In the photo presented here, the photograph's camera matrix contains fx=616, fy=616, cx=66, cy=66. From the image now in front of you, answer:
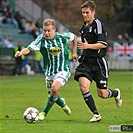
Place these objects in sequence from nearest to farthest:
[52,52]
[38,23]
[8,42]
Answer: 1. [52,52]
2. [8,42]
3. [38,23]

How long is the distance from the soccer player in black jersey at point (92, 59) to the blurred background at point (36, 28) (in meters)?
23.6

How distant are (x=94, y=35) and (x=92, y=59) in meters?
0.49

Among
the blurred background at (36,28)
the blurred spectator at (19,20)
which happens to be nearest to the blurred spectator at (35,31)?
the blurred background at (36,28)

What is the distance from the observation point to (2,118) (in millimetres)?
13227

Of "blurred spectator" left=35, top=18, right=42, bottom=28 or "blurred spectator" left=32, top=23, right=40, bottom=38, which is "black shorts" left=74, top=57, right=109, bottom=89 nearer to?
"blurred spectator" left=32, top=23, right=40, bottom=38

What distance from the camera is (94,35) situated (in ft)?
40.7

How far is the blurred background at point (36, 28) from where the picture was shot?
123 feet

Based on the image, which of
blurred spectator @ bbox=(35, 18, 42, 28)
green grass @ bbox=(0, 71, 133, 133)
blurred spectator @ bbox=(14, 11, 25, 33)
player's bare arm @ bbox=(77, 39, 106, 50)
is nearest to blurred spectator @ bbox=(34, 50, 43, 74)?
blurred spectator @ bbox=(14, 11, 25, 33)

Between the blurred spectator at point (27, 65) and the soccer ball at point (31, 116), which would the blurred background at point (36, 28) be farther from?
the soccer ball at point (31, 116)

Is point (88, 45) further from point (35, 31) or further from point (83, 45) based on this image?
point (35, 31)

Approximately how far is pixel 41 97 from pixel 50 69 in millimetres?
6626

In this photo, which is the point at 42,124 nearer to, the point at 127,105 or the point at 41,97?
the point at 127,105

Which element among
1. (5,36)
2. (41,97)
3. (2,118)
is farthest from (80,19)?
(2,118)

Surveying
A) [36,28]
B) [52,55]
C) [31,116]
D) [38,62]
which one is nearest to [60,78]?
[52,55]
